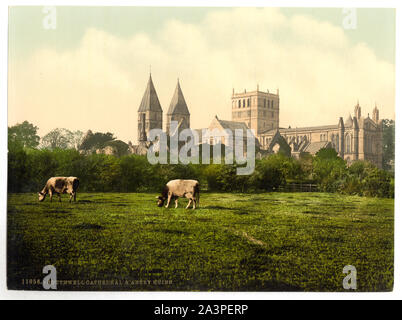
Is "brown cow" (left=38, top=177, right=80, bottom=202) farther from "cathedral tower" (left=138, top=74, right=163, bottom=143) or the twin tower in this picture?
the twin tower

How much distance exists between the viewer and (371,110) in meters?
7.37

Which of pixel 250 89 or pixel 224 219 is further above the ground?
pixel 250 89

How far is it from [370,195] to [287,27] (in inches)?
119

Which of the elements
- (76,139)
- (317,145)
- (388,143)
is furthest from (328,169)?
(76,139)

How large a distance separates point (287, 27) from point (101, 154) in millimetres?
3605

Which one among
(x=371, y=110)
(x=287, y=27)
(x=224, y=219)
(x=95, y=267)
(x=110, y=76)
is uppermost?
(x=287, y=27)

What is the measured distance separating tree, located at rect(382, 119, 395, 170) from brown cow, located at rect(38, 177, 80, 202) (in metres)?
4.96

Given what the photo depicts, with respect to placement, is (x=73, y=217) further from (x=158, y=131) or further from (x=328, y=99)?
(x=328, y=99)

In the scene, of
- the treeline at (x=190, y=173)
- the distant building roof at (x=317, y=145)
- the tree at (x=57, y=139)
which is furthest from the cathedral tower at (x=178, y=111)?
the distant building roof at (x=317, y=145)

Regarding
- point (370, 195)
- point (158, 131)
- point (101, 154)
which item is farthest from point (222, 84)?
point (370, 195)

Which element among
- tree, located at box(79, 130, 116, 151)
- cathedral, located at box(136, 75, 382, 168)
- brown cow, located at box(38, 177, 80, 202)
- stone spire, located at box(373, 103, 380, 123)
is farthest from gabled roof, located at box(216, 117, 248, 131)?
brown cow, located at box(38, 177, 80, 202)

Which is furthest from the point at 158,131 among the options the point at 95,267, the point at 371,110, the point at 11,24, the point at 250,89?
the point at 371,110

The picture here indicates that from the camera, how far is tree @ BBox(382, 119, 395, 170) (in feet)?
24.3

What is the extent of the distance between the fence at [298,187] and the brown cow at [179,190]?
1.42 meters
